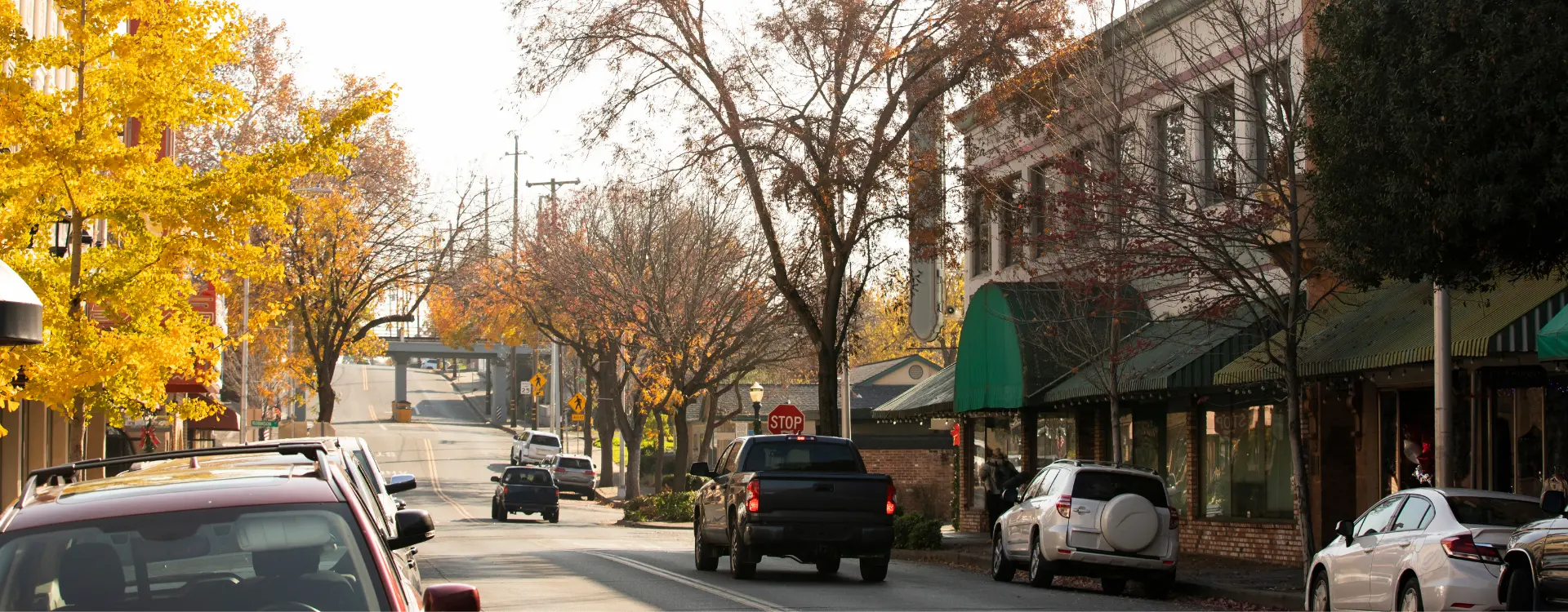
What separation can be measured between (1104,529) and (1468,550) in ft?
21.6

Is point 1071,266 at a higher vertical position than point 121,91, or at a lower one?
lower

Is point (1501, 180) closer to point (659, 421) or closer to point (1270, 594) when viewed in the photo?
point (1270, 594)

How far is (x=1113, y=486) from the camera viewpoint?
18.8 meters

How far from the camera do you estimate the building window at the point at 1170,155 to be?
1925 cm

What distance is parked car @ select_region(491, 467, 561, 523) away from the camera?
139 feet

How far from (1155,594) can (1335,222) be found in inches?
240

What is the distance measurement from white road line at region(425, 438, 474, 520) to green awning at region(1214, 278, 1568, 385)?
93.4 feet

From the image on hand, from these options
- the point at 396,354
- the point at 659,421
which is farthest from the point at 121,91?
the point at 396,354

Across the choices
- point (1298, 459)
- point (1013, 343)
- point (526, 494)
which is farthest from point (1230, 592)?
point (526, 494)

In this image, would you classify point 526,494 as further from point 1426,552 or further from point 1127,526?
point 1426,552

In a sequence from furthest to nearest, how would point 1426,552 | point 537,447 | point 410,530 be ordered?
1. point 537,447
2. point 1426,552
3. point 410,530

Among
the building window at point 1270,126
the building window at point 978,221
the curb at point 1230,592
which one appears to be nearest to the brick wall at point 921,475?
the building window at point 978,221

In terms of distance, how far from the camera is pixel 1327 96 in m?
14.0

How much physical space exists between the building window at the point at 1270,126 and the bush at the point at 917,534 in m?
10.0
